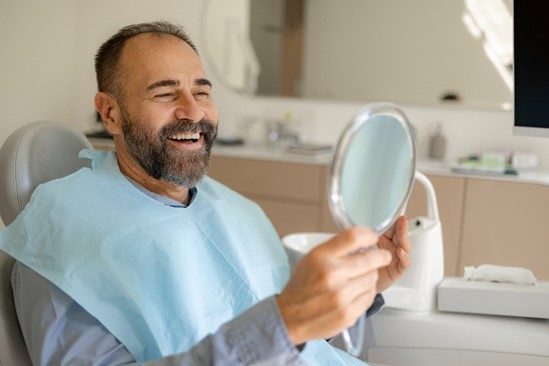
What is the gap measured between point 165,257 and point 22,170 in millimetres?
396

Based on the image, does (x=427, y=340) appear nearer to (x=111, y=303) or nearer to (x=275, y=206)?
(x=111, y=303)

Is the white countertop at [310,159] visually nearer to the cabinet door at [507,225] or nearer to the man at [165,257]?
the cabinet door at [507,225]

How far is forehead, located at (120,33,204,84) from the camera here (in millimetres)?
1551

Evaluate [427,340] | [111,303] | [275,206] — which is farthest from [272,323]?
[275,206]

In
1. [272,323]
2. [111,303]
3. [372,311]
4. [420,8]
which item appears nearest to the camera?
[272,323]

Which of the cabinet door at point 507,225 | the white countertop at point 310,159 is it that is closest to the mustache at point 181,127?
the white countertop at point 310,159

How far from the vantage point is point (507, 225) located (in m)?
3.14

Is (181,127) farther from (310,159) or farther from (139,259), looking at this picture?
(310,159)

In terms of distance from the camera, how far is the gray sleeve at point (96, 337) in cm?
94

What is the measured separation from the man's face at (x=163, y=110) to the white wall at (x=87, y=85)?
2.34 metres

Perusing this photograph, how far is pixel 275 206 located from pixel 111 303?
2.35m

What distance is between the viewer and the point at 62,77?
14.3ft

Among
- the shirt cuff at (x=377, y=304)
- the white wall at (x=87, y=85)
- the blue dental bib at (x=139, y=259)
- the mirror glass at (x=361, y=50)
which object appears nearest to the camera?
the blue dental bib at (x=139, y=259)

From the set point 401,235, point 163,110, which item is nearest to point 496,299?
point 401,235
